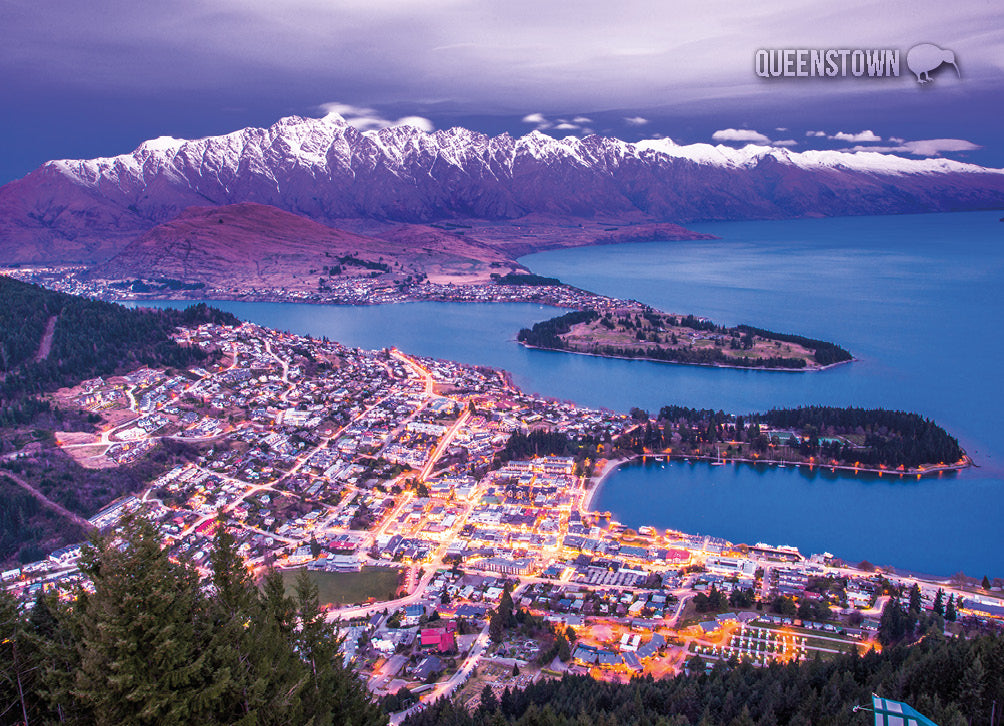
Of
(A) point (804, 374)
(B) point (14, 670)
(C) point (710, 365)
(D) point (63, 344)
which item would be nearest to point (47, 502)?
(D) point (63, 344)

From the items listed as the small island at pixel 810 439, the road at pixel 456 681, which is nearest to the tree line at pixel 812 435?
the small island at pixel 810 439

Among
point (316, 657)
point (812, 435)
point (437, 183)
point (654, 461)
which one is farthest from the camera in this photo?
point (437, 183)

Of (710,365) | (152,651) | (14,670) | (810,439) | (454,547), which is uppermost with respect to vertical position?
(152,651)

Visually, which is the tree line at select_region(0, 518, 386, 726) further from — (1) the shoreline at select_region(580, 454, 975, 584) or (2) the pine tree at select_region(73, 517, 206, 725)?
(1) the shoreline at select_region(580, 454, 975, 584)

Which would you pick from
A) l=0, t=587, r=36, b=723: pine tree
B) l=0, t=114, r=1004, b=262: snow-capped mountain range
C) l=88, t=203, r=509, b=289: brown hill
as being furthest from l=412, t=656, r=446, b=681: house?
l=0, t=114, r=1004, b=262: snow-capped mountain range

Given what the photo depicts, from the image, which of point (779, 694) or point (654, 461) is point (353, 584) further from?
point (654, 461)

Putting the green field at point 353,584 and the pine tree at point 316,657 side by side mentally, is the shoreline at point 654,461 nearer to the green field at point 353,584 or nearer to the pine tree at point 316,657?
the green field at point 353,584
